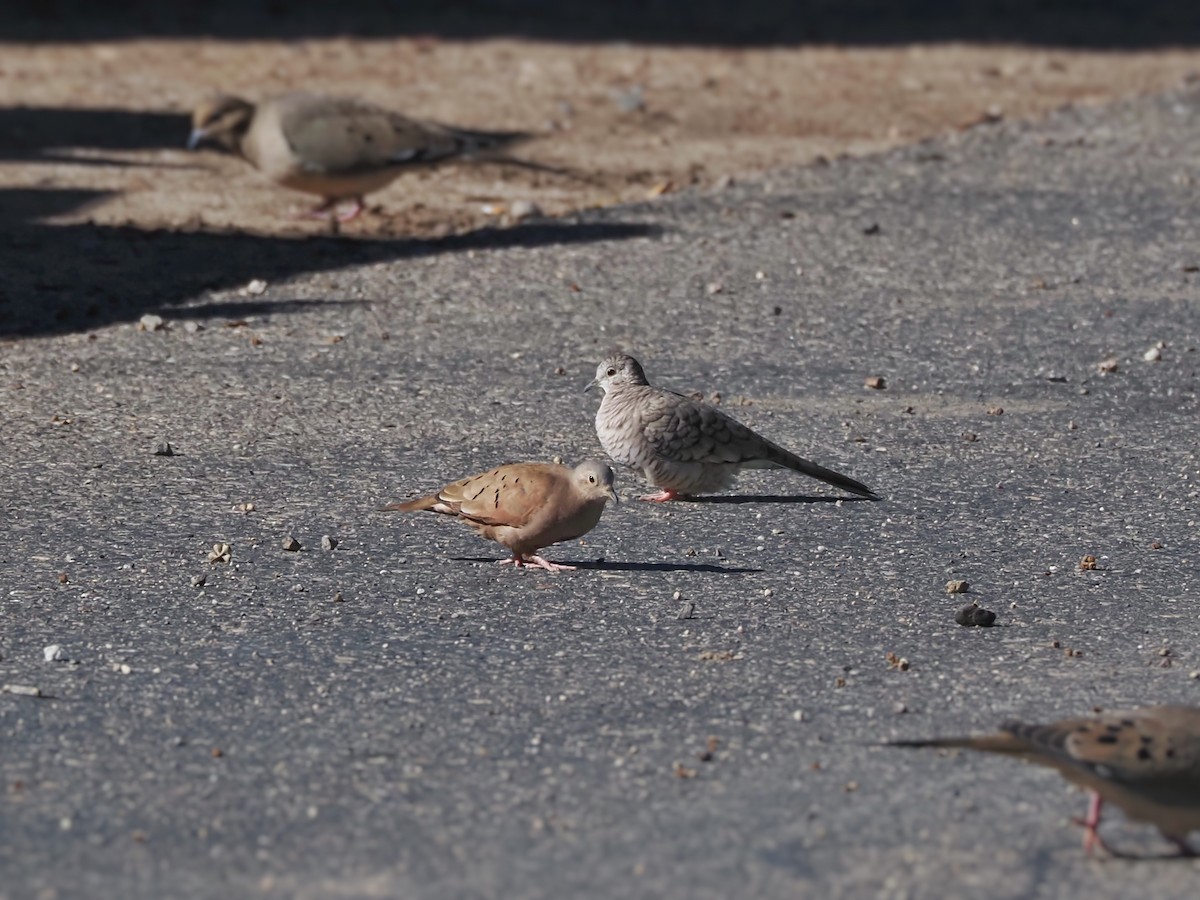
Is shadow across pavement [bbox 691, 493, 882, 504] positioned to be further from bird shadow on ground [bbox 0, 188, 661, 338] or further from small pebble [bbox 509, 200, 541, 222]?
small pebble [bbox 509, 200, 541, 222]

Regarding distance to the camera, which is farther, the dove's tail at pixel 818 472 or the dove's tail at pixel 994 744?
the dove's tail at pixel 818 472

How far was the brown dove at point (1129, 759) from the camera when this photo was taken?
3.98 m

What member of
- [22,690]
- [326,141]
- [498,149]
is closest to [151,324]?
[326,141]

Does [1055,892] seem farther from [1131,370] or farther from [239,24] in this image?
[239,24]

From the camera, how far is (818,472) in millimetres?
6828

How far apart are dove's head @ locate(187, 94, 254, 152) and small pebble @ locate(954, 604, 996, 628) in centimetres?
650

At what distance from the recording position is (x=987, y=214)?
36.8 feet

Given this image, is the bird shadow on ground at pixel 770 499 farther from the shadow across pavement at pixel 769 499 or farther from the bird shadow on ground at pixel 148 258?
the bird shadow on ground at pixel 148 258

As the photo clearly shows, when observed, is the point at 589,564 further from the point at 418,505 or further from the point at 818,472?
the point at 818,472

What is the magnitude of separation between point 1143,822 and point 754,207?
7.39 metres

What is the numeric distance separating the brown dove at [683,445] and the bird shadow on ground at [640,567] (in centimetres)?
58

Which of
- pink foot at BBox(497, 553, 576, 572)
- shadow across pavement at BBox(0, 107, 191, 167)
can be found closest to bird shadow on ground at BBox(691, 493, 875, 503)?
pink foot at BBox(497, 553, 576, 572)

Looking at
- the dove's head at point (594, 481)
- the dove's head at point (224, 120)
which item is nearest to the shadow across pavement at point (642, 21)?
the dove's head at point (224, 120)

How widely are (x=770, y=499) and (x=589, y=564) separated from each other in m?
1.03
